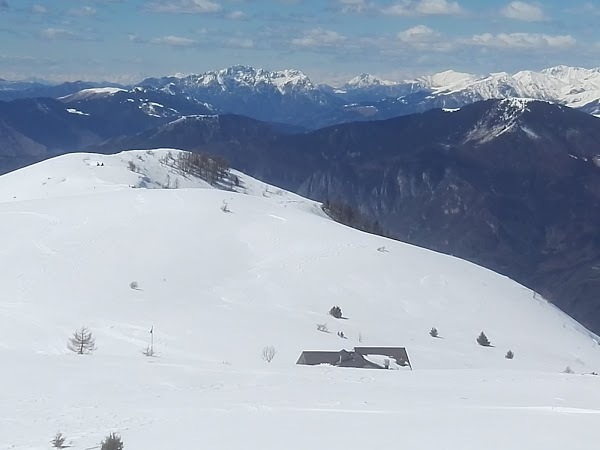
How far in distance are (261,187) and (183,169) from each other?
11404 mm

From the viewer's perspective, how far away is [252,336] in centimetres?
2728

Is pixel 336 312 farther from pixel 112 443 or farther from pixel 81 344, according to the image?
pixel 112 443

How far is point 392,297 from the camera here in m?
35.1

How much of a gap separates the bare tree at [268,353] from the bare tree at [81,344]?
5.14 meters

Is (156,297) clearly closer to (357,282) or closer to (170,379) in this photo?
(357,282)

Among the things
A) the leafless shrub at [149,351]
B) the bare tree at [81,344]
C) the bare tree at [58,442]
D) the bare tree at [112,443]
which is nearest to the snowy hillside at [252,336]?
the bare tree at [58,442]

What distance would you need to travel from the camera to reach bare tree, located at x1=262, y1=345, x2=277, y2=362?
2471 cm

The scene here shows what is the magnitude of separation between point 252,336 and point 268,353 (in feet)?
6.87

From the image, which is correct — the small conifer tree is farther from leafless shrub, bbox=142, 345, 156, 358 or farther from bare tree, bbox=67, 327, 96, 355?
bare tree, bbox=67, 327, 96, 355

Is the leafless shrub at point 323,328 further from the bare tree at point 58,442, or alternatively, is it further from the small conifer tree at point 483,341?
the bare tree at point 58,442

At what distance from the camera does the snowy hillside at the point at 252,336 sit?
1370cm

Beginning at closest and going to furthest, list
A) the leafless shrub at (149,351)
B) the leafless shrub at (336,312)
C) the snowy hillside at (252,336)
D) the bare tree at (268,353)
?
the snowy hillside at (252,336) < the leafless shrub at (149,351) < the bare tree at (268,353) < the leafless shrub at (336,312)

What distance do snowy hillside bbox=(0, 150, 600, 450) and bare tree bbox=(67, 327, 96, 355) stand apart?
515 mm

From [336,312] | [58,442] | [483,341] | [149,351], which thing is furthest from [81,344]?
[483,341]
